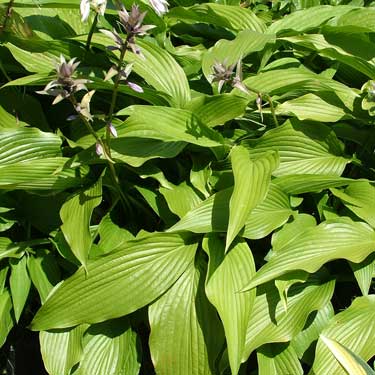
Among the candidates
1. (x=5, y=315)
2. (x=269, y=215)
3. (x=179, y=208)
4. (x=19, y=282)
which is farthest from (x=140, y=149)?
(x=5, y=315)

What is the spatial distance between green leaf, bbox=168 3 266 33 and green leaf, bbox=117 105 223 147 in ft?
1.99

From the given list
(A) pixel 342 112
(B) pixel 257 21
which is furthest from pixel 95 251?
(B) pixel 257 21

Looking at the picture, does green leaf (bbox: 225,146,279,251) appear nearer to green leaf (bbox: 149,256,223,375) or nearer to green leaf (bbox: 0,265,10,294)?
green leaf (bbox: 149,256,223,375)

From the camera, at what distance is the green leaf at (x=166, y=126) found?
191 cm

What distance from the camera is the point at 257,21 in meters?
2.57

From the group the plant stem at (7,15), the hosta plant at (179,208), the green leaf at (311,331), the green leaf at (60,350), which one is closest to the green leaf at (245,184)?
the hosta plant at (179,208)

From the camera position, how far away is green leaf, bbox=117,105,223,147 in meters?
1.91

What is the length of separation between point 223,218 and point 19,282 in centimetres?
65

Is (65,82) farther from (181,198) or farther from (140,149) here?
(181,198)

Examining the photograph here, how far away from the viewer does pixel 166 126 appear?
1.95 metres

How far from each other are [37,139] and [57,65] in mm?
548

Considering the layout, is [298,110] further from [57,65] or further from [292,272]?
[57,65]

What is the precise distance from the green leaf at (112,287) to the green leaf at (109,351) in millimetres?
139

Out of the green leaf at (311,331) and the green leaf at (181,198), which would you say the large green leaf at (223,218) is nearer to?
the green leaf at (181,198)
